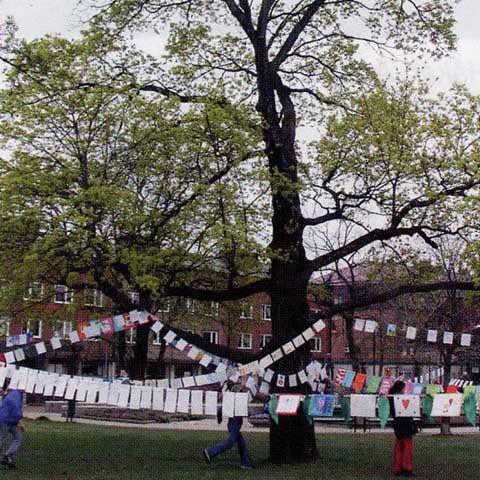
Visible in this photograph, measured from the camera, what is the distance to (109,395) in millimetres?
17203

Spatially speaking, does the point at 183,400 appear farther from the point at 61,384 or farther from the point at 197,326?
the point at 197,326

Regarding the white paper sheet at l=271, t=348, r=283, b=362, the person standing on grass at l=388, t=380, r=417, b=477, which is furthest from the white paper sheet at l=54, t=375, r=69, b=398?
the person standing on grass at l=388, t=380, r=417, b=477

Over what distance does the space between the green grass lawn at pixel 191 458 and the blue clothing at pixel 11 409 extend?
910 mm

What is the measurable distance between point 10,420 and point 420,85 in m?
11.5

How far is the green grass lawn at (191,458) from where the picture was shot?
1614cm

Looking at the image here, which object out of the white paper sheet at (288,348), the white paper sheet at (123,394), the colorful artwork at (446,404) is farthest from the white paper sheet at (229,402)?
the colorful artwork at (446,404)

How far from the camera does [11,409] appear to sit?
17.1m

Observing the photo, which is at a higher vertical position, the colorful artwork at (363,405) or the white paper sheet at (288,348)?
the white paper sheet at (288,348)

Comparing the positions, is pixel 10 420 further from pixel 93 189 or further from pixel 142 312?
pixel 93 189

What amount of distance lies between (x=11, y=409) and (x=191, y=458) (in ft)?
13.6

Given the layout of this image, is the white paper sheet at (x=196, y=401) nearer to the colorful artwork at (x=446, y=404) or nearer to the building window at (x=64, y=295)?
the colorful artwork at (x=446, y=404)

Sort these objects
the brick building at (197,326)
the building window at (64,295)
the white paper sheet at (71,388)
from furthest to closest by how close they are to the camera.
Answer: the brick building at (197,326) → the building window at (64,295) → the white paper sheet at (71,388)

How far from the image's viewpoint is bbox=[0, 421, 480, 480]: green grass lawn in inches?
635

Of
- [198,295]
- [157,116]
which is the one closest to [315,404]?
[198,295]
